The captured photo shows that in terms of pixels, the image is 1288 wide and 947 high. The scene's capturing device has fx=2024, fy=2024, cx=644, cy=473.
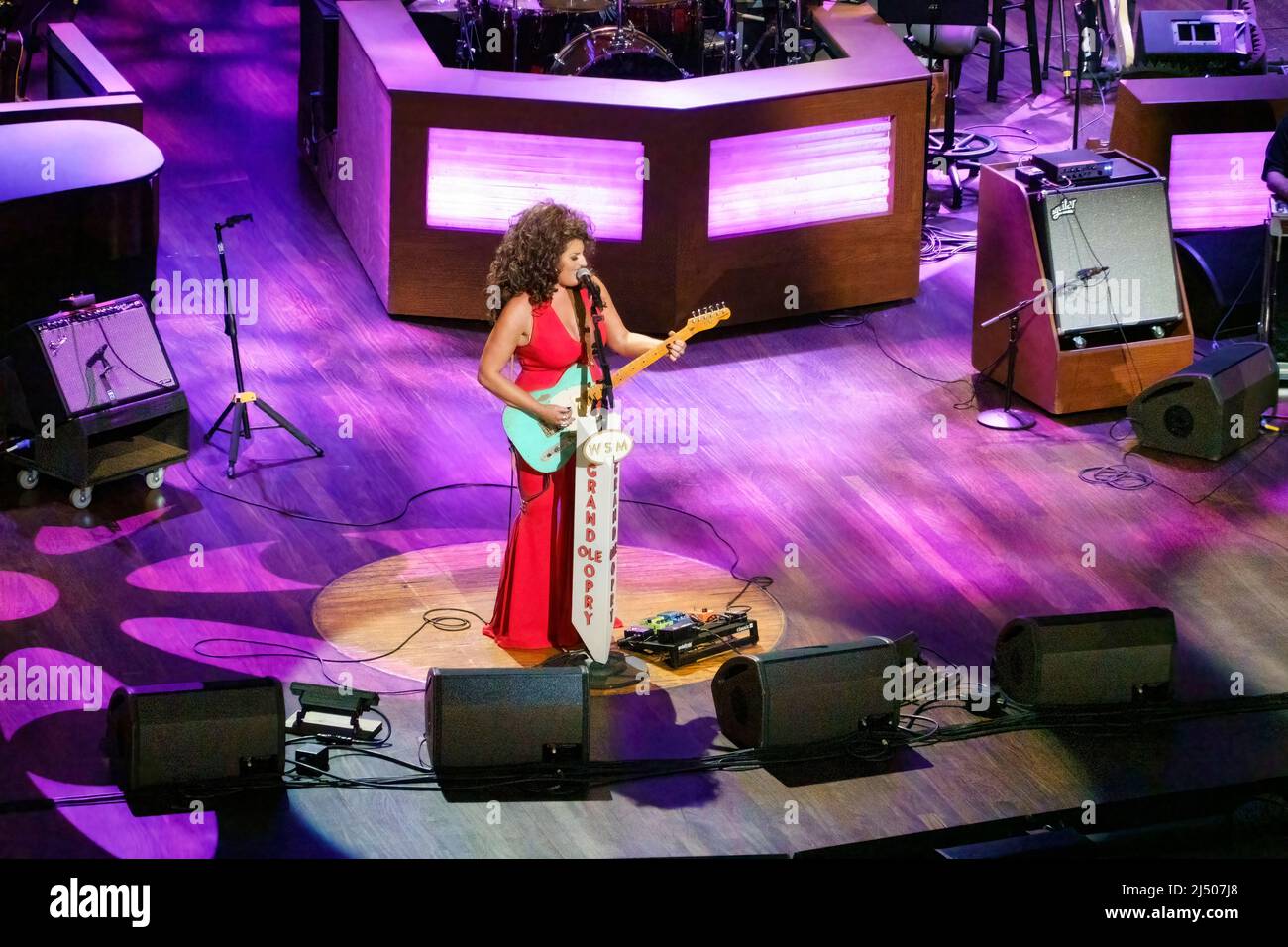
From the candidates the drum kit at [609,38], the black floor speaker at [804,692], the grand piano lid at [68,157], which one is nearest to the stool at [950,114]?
the drum kit at [609,38]

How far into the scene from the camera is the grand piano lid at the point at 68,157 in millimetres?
8531

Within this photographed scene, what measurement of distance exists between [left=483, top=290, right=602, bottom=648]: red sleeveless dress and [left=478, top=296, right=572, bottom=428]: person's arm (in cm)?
5

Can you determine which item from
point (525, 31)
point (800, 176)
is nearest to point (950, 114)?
point (800, 176)

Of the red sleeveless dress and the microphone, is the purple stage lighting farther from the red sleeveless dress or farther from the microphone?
the microphone

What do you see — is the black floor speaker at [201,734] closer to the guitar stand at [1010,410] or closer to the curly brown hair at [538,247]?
the curly brown hair at [538,247]

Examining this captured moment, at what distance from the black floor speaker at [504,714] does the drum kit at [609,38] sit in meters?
5.23

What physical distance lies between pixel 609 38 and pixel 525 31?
525mm

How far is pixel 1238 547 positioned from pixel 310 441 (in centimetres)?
384

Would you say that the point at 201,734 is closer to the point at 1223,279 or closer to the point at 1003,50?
the point at 1223,279

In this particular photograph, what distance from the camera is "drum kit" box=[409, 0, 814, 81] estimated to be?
1070 cm

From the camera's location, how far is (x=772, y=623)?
289 inches

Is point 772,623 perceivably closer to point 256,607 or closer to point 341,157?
point 256,607
